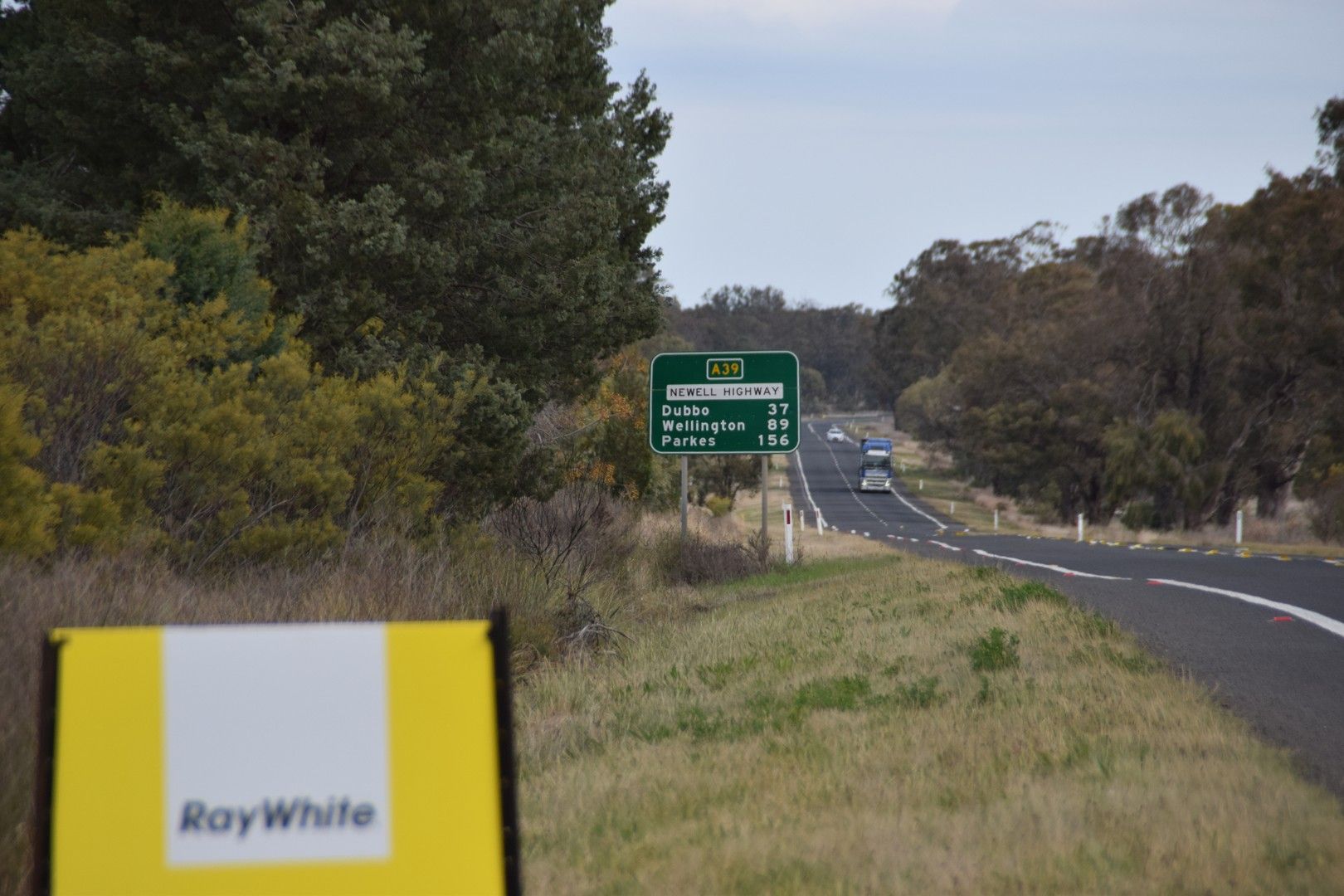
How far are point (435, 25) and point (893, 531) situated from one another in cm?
3548

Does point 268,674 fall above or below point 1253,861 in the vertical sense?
above

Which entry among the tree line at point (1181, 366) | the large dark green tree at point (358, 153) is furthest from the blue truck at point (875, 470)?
the large dark green tree at point (358, 153)

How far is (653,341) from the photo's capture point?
7644 centimetres

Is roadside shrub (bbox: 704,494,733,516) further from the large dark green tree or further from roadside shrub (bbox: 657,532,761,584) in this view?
the large dark green tree

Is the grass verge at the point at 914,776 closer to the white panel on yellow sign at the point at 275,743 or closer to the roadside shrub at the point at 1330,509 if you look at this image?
the white panel on yellow sign at the point at 275,743

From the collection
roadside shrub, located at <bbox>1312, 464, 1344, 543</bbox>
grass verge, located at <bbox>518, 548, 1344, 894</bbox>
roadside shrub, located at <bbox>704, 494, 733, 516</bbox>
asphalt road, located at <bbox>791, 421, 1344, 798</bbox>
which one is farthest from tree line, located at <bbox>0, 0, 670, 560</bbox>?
roadside shrub, located at <bbox>704, 494, 733, 516</bbox>

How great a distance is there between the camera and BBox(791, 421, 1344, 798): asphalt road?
7.30 m

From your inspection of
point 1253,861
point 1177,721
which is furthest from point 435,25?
point 1253,861

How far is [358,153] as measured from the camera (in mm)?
19156

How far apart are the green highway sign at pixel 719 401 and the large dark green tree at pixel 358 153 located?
153 centimetres

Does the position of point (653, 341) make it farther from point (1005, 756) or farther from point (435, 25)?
point (1005, 756)

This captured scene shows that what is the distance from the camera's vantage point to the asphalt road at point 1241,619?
730 cm

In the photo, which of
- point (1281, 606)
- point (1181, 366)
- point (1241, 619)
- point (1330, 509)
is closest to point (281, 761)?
point (1241, 619)

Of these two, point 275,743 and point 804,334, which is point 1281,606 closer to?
point 275,743
